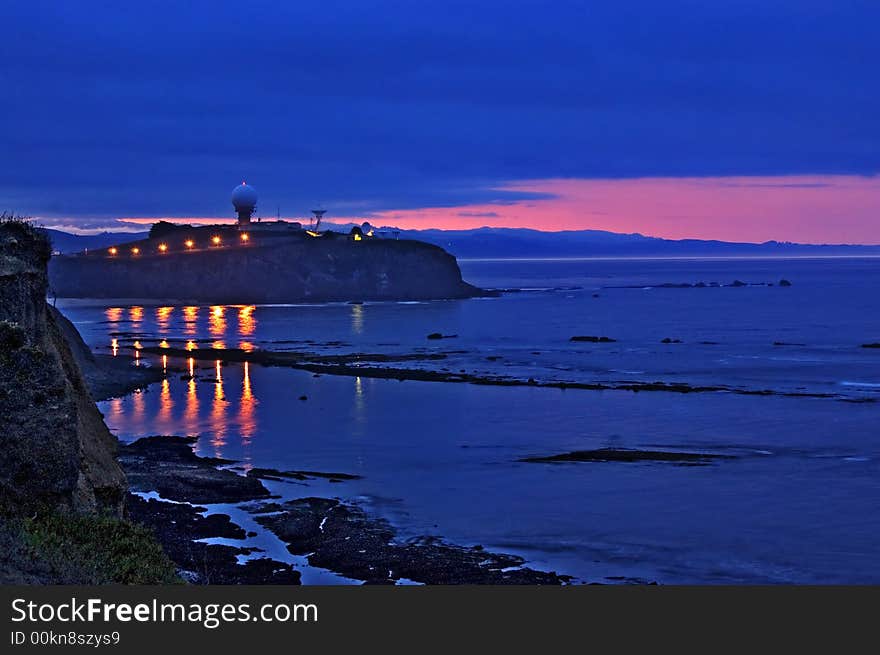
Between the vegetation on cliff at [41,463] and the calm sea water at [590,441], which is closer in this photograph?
the vegetation on cliff at [41,463]

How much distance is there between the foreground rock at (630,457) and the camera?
42.0 metres

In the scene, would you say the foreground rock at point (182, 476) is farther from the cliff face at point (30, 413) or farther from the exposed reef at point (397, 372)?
the exposed reef at point (397, 372)

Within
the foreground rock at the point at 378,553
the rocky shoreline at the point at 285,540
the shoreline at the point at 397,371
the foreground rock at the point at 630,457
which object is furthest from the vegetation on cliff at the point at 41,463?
the shoreline at the point at 397,371

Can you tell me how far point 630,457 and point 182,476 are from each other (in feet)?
57.2

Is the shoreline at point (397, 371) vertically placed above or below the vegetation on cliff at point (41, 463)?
below

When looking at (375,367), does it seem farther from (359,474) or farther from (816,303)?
(816,303)

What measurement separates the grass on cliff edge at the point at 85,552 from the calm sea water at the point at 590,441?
1197 cm

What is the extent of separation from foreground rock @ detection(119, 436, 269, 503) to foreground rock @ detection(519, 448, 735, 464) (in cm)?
1211

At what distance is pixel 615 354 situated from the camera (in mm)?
91375

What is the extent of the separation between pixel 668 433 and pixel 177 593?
39868mm

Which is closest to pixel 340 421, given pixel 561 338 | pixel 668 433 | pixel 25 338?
pixel 668 433

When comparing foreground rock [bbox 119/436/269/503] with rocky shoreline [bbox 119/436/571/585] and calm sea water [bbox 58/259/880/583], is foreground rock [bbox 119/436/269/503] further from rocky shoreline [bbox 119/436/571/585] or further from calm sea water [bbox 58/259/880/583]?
calm sea water [bbox 58/259/880/583]

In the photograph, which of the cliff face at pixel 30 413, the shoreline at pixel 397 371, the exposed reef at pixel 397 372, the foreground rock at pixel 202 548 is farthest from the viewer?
the exposed reef at pixel 397 372

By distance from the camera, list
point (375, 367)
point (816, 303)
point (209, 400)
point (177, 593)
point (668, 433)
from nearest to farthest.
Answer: point (177, 593) < point (668, 433) < point (209, 400) < point (375, 367) < point (816, 303)
